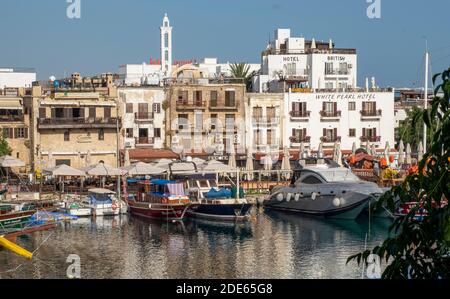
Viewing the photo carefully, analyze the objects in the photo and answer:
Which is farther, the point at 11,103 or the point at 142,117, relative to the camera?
the point at 142,117

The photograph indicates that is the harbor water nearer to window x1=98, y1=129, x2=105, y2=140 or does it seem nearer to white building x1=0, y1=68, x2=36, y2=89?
window x1=98, y1=129, x2=105, y2=140

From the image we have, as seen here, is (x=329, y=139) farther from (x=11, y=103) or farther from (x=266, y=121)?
(x=11, y=103)

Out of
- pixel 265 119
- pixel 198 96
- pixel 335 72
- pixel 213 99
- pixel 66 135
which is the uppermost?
pixel 335 72

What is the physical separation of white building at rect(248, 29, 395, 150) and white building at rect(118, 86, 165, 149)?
22.6 ft

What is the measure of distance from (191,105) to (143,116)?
11.6 ft

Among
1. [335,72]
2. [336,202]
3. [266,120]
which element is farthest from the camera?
[335,72]

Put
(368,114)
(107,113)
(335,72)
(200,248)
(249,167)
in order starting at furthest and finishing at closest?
(335,72) < (368,114) < (107,113) < (249,167) < (200,248)

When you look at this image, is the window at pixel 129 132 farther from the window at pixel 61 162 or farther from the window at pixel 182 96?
the window at pixel 61 162

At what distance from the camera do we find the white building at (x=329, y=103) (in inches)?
2393

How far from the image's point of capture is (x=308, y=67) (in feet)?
214

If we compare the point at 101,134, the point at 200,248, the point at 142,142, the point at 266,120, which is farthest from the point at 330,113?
the point at 200,248

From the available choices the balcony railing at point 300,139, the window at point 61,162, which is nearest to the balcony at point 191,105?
the balcony railing at point 300,139

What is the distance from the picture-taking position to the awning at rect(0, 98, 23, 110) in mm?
A: 57375

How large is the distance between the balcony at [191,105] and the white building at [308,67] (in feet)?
23.8
